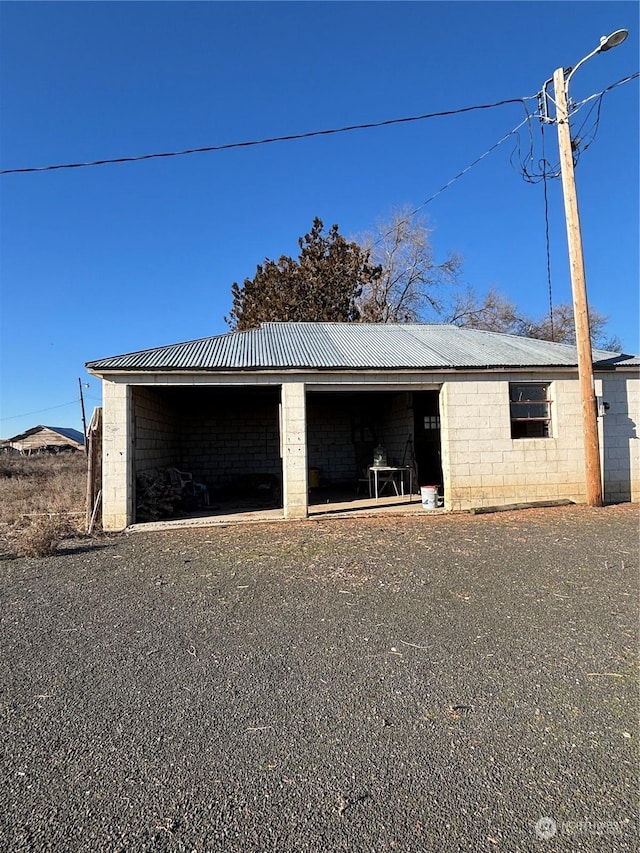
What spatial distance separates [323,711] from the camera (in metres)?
2.89

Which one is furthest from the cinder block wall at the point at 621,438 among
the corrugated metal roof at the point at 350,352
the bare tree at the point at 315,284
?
the bare tree at the point at 315,284

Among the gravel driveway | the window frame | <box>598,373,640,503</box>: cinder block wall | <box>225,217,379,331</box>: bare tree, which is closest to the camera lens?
the gravel driveway

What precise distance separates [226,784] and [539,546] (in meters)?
6.14

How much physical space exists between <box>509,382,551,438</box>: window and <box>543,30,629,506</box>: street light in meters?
0.96

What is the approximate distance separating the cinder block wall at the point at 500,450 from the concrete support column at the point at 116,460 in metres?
6.61

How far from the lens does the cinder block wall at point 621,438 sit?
1153cm

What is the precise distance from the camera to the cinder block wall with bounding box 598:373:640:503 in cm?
1153

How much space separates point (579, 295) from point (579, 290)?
11 centimetres

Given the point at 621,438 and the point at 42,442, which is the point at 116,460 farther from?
the point at 42,442

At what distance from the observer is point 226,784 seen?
228 centimetres

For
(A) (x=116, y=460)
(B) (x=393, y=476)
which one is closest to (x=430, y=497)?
(B) (x=393, y=476)

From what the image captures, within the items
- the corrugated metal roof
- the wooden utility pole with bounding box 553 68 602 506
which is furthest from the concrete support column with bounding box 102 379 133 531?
the wooden utility pole with bounding box 553 68 602 506

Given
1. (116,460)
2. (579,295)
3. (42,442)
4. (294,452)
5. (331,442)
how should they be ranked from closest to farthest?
(116,460), (294,452), (579,295), (331,442), (42,442)

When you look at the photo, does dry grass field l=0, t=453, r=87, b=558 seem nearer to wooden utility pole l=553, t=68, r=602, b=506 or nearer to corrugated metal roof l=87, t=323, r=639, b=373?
corrugated metal roof l=87, t=323, r=639, b=373
